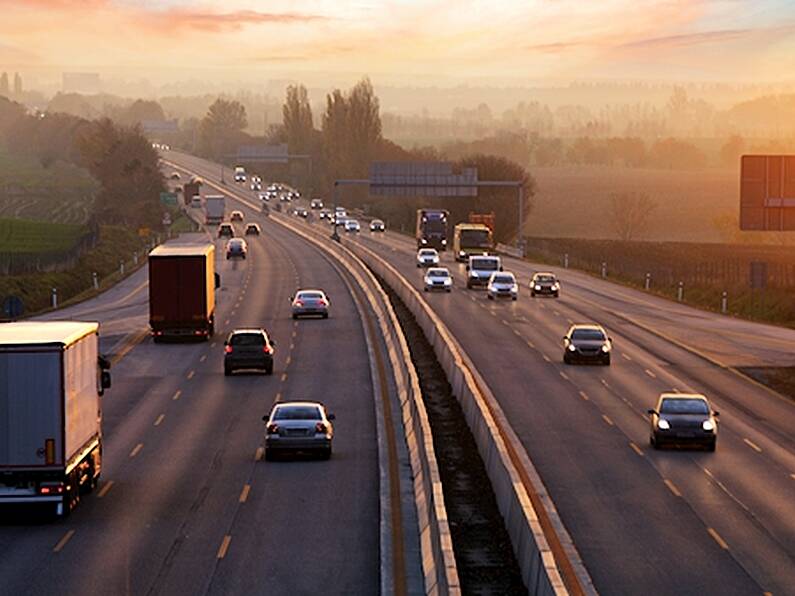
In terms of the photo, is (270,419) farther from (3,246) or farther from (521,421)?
(3,246)

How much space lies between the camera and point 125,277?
9800 centimetres

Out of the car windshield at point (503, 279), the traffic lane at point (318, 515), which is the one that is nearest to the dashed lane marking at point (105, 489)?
the traffic lane at point (318, 515)

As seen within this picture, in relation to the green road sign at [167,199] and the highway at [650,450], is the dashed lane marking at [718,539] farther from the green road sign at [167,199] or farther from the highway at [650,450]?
the green road sign at [167,199]

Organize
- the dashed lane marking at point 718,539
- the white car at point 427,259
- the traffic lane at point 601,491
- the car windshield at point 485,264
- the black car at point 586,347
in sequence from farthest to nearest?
1. the white car at point 427,259
2. the car windshield at point 485,264
3. the black car at point 586,347
4. the dashed lane marking at point 718,539
5. the traffic lane at point 601,491

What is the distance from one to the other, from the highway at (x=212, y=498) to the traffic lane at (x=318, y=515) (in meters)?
0.03

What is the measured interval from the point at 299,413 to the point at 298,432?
20.7 inches

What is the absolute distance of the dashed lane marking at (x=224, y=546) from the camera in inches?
950

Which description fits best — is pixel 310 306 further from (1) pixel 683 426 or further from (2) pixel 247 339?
(1) pixel 683 426

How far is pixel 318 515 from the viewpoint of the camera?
27.6 m

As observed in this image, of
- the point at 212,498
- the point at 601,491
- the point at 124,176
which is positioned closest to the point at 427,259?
the point at 124,176

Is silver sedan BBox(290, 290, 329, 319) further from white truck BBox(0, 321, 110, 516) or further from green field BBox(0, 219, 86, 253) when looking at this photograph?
green field BBox(0, 219, 86, 253)

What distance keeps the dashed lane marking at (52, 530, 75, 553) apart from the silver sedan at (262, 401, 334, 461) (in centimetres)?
809

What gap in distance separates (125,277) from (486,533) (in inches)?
2952

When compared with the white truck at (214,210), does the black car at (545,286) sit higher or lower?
lower
